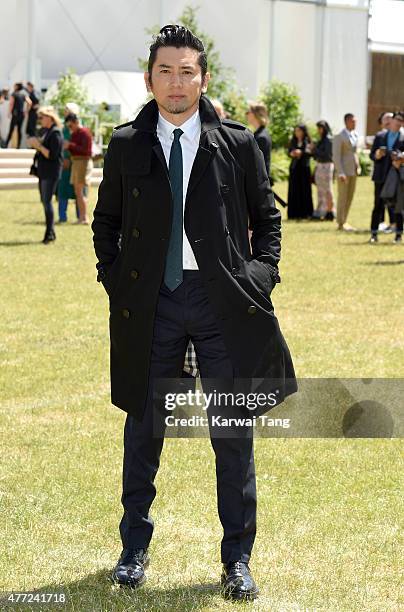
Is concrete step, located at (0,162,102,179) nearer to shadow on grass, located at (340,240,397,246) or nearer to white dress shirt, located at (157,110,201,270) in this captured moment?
shadow on grass, located at (340,240,397,246)

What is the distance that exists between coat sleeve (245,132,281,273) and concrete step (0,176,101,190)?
26836 mm

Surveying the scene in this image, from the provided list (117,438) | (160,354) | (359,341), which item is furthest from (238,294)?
(359,341)

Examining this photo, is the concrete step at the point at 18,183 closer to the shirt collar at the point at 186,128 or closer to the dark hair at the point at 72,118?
the dark hair at the point at 72,118

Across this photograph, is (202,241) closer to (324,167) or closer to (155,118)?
(155,118)

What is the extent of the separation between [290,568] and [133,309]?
1.24 meters

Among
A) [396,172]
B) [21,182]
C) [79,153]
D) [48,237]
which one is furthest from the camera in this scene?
[21,182]

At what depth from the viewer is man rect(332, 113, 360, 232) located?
69.3 feet

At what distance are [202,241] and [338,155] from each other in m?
17.1

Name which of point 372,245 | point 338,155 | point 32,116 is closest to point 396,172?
point 372,245

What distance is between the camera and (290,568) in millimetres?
5004

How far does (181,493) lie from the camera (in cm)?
605

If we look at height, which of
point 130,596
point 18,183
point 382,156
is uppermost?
point 382,156

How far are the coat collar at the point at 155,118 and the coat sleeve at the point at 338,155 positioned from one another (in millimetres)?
16745

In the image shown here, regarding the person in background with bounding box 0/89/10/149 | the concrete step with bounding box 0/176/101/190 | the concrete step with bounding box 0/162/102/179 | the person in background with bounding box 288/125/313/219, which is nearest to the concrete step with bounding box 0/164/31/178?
the concrete step with bounding box 0/162/102/179
